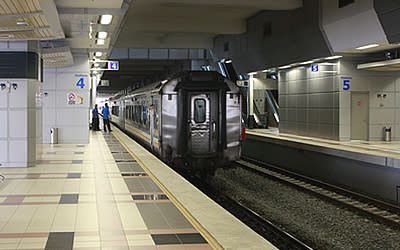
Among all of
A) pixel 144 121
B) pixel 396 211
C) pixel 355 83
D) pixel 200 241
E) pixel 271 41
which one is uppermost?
pixel 271 41

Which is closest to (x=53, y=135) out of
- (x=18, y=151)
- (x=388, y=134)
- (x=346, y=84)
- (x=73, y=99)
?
(x=73, y=99)

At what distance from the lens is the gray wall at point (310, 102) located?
18.2 meters

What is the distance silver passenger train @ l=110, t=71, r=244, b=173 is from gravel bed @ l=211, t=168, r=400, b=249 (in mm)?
1311

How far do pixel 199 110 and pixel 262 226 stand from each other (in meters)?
4.21

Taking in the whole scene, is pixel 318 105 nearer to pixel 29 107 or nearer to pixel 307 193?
pixel 307 193

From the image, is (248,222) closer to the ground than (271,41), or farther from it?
closer to the ground

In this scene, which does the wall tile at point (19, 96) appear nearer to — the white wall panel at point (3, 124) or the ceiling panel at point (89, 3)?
the white wall panel at point (3, 124)

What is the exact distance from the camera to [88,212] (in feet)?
22.9

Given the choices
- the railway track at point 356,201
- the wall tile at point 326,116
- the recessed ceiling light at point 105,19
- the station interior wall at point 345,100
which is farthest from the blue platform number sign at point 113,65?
the recessed ceiling light at point 105,19

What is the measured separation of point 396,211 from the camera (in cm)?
1027

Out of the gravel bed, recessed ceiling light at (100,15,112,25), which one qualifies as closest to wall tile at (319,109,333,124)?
the gravel bed

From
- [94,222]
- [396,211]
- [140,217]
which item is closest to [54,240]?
[94,222]

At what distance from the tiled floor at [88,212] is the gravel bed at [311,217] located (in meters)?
2.66

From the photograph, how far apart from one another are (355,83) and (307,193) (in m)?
7.15
